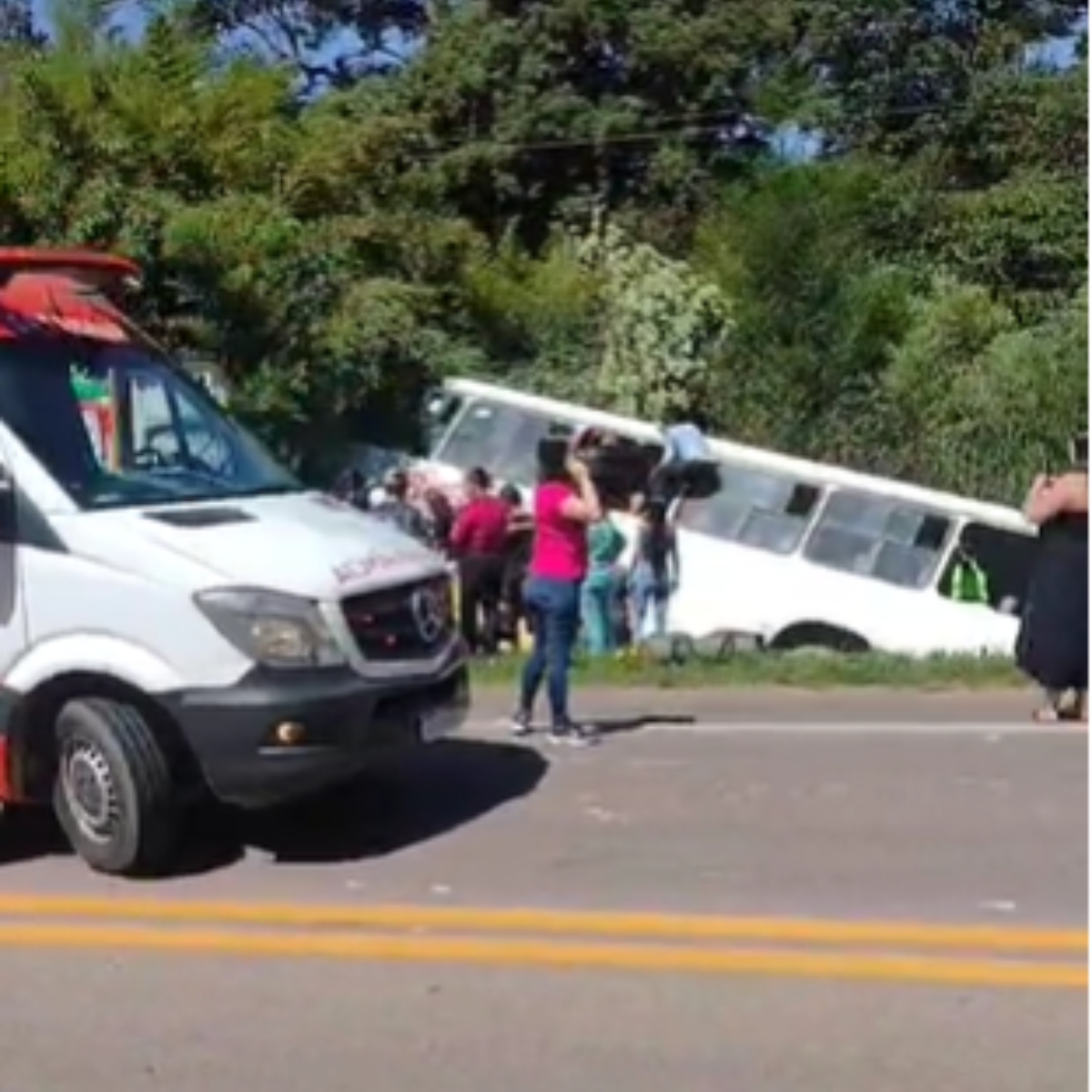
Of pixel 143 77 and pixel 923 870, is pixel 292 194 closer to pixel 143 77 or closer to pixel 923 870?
pixel 143 77

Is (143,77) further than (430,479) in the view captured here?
Yes

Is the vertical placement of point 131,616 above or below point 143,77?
below

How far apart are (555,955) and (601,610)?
1016 centimetres

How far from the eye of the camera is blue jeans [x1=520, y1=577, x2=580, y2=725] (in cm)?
1082

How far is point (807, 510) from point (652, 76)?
88.8ft

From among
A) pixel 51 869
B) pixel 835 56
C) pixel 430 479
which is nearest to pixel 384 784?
pixel 51 869

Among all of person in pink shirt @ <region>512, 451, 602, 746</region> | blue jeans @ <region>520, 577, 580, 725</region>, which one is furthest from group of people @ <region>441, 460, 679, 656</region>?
person in pink shirt @ <region>512, 451, 602, 746</region>

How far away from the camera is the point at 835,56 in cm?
4319

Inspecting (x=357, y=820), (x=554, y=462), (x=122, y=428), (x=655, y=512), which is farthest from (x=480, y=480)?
(x=122, y=428)

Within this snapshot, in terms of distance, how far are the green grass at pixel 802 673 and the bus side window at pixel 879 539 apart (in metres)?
2.97

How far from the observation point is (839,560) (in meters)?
17.9

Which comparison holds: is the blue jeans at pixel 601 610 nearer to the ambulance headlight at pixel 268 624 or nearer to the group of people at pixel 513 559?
the group of people at pixel 513 559

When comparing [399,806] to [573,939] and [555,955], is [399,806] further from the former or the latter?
[555,955]

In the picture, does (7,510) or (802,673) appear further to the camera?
(802,673)
